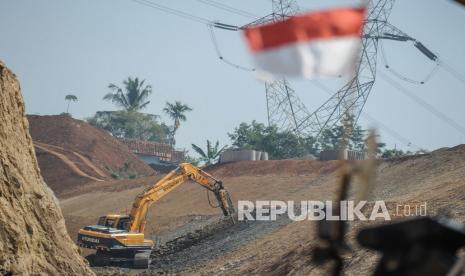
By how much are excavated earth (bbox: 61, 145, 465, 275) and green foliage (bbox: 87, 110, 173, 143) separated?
37.7m

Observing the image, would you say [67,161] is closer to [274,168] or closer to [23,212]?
[274,168]

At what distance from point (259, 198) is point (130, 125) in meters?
60.9

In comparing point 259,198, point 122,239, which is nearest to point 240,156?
point 259,198

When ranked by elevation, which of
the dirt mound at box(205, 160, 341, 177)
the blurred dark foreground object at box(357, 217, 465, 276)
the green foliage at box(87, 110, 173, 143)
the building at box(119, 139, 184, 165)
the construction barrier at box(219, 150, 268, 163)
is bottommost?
the blurred dark foreground object at box(357, 217, 465, 276)

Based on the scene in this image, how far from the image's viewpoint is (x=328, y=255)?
3.70m

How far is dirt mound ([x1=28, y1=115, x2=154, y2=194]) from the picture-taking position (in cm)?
7231

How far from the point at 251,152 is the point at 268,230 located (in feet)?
94.2

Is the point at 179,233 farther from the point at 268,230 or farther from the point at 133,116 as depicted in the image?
the point at 133,116

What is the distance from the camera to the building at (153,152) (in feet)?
307

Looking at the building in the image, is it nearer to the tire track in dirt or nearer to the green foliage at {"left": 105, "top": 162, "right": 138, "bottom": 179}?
the green foliage at {"left": 105, "top": 162, "right": 138, "bottom": 179}

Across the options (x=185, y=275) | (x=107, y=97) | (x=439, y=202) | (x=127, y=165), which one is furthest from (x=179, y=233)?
(x=107, y=97)

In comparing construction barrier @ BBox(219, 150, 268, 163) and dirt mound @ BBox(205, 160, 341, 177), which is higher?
construction barrier @ BBox(219, 150, 268, 163)

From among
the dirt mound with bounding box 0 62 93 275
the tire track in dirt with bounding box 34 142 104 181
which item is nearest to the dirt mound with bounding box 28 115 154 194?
the tire track in dirt with bounding box 34 142 104 181

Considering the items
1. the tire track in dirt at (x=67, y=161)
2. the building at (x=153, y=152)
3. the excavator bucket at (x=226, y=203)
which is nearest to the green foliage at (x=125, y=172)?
the tire track in dirt at (x=67, y=161)
